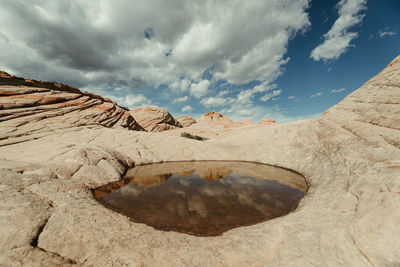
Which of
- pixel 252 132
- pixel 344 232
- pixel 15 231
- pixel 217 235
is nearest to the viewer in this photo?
pixel 15 231

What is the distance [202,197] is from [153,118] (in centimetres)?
4977

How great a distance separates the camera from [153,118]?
181ft

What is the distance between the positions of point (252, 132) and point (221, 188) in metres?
16.6

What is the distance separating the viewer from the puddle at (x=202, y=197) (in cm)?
650

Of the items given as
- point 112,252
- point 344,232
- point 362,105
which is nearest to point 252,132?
point 362,105

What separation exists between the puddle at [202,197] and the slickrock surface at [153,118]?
134 ft

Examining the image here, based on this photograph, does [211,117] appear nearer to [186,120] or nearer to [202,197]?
[186,120]

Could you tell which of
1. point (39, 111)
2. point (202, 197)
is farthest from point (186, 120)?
point (202, 197)

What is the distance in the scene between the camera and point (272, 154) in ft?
59.7

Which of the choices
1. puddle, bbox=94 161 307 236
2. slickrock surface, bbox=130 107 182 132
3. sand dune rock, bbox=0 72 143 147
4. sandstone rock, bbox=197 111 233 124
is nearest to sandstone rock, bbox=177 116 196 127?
sandstone rock, bbox=197 111 233 124

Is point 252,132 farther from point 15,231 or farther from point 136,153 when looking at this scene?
point 15,231

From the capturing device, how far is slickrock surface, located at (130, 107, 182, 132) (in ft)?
173

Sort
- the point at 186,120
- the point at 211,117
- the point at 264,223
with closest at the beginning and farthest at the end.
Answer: the point at 264,223
the point at 186,120
the point at 211,117

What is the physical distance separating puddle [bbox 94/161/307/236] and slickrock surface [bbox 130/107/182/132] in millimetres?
40918
